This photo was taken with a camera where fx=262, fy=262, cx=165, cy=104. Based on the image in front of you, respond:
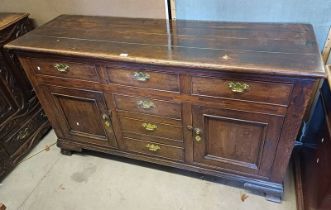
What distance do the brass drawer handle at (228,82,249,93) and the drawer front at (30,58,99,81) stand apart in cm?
67

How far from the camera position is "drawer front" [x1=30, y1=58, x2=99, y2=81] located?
132 cm

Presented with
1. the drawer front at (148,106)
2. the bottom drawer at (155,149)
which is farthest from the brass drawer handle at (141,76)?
the bottom drawer at (155,149)

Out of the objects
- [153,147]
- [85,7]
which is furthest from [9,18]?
[153,147]

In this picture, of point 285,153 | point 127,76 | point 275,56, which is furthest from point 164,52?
point 285,153

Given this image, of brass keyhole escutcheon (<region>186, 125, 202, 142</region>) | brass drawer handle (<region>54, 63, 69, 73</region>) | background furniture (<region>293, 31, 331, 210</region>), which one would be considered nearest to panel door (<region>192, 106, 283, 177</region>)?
brass keyhole escutcheon (<region>186, 125, 202, 142</region>)

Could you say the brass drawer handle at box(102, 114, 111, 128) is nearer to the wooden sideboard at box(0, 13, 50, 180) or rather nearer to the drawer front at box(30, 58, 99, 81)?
the drawer front at box(30, 58, 99, 81)

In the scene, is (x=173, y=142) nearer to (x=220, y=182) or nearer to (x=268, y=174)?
(x=220, y=182)

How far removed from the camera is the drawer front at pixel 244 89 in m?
1.06

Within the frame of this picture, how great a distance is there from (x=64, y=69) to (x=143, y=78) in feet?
1.47

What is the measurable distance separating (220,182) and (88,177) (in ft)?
2.78

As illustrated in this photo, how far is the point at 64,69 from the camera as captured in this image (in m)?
1.37

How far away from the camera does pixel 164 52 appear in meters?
1.18

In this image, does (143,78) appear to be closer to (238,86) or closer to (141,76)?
(141,76)

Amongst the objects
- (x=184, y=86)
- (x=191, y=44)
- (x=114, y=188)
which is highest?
(x=191, y=44)
